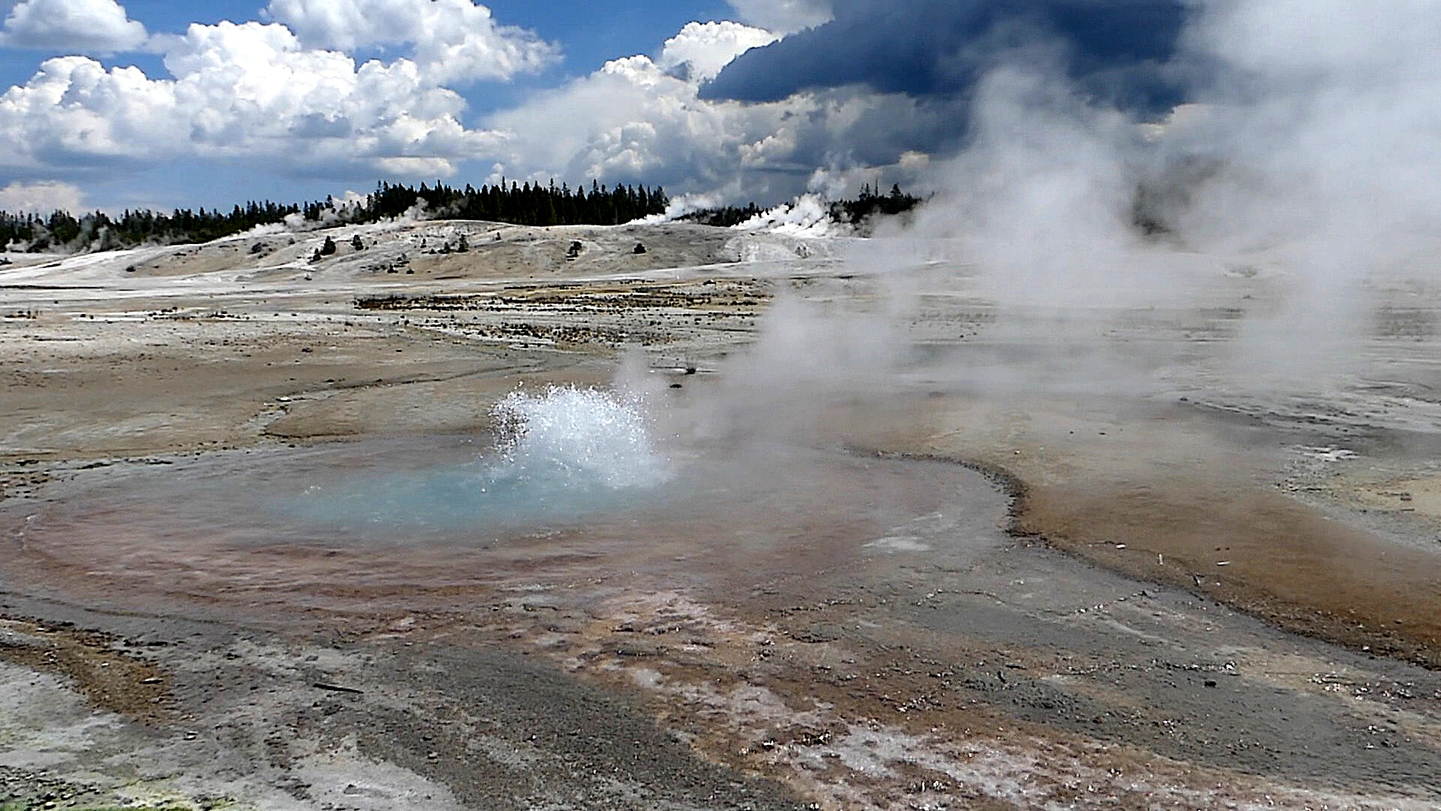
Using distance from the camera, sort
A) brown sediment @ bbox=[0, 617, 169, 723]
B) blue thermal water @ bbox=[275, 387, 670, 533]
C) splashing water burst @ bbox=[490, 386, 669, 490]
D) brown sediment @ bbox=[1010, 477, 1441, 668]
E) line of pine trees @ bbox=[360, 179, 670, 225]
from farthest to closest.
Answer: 1. line of pine trees @ bbox=[360, 179, 670, 225]
2. splashing water burst @ bbox=[490, 386, 669, 490]
3. blue thermal water @ bbox=[275, 387, 670, 533]
4. brown sediment @ bbox=[1010, 477, 1441, 668]
5. brown sediment @ bbox=[0, 617, 169, 723]

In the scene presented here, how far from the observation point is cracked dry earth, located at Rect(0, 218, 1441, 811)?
14.2 ft

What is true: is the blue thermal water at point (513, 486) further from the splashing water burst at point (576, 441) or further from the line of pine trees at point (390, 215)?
the line of pine trees at point (390, 215)

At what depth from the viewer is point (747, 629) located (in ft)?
19.6

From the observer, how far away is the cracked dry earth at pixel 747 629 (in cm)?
434

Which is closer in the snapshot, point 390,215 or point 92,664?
point 92,664

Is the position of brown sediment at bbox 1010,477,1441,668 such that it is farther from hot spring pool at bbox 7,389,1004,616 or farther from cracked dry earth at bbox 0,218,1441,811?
hot spring pool at bbox 7,389,1004,616

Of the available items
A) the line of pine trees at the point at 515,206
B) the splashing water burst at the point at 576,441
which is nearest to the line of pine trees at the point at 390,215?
the line of pine trees at the point at 515,206

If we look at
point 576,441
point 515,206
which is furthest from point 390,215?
point 576,441

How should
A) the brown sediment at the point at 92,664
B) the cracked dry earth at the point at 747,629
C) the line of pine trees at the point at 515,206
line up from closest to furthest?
the cracked dry earth at the point at 747,629, the brown sediment at the point at 92,664, the line of pine trees at the point at 515,206

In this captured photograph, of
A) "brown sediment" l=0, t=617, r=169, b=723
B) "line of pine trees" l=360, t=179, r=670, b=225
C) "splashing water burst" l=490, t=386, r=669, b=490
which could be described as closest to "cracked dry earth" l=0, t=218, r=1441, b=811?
"brown sediment" l=0, t=617, r=169, b=723

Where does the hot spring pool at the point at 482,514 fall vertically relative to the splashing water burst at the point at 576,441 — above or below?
below

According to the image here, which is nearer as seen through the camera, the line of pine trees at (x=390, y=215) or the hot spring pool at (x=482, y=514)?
the hot spring pool at (x=482, y=514)

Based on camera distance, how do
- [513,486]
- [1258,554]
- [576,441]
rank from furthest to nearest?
[576,441], [513,486], [1258,554]

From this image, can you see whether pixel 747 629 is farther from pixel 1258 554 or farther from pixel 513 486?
pixel 513 486
